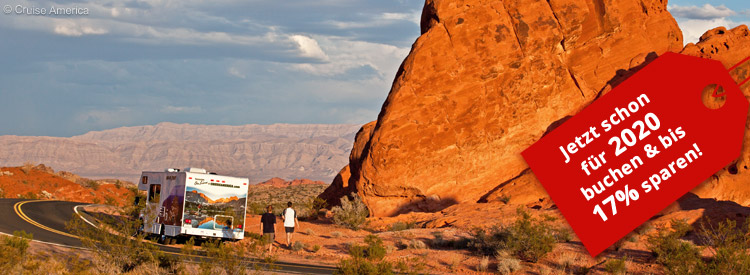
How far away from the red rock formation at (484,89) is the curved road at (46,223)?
1240cm

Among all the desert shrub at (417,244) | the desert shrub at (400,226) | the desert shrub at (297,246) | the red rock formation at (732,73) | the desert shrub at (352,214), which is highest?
the red rock formation at (732,73)

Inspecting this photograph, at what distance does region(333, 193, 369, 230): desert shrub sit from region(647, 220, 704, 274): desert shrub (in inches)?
525

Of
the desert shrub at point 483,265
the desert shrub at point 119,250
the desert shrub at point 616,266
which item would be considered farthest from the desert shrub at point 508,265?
the desert shrub at point 119,250

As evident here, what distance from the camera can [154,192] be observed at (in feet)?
76.7

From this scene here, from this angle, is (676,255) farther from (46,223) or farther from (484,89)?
(46,223)

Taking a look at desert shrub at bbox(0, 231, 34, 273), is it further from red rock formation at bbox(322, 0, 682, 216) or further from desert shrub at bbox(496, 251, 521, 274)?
red rock formation at bbox(322, 0, 682, 216)

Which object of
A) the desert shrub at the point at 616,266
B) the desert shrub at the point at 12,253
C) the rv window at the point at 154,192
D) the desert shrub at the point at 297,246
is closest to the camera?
the desert shrub at the point at 12,253

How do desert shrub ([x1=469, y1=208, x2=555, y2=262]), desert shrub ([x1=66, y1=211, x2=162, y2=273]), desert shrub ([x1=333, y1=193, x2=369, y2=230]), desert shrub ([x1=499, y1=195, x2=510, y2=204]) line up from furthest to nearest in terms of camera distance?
1. desert shrub ([x1=499, y1=195, x2=510, y2=204])
2. desert shrub ([x1=333, y1=193, x2=369, y2=230])
3. desert shrub ([x1=469, y1=208, x2=555, y2=262])
4. desert shrub ([x1=66, y1=211, x2=162, y2=273])

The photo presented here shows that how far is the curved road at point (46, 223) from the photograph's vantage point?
17.7 meters

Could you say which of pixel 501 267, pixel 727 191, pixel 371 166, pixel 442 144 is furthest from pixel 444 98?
pixel 501 267

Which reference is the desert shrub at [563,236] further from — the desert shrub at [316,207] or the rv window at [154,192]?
the desert shrub at [316,207]

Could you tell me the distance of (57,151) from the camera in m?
192

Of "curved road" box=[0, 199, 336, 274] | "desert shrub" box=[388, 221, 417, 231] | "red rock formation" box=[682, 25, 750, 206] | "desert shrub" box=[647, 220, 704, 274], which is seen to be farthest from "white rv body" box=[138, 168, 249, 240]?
"red rock formation" box=[682, 25, 750, 206]

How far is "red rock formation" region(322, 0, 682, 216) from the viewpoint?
3055 cm
